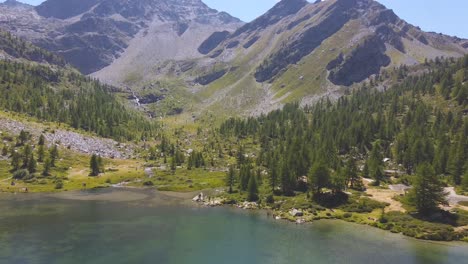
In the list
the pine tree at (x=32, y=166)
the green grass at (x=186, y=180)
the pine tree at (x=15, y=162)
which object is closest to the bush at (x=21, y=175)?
the pine tree at (x=32, y=166)

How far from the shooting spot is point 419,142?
504ft

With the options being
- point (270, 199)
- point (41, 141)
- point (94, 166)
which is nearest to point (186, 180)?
point (94, 166)

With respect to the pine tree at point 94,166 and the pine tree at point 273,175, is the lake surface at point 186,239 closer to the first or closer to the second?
the pine tree at point 273,175

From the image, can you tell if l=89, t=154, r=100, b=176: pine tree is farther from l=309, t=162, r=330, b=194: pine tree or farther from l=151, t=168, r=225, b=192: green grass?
l=309, t=162, r=330, b=194: pine tree

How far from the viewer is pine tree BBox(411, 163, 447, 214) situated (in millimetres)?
94688

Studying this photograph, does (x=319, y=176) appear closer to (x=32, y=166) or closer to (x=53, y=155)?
(x=32, y=166)

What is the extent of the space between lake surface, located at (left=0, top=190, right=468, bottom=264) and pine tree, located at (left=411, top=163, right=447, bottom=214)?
52.2 feet

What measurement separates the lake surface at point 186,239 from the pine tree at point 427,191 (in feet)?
52.2

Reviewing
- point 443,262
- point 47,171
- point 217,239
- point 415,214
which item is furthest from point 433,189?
point 47,171

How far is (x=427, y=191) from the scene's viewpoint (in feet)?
317

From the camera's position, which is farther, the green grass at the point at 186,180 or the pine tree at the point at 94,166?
the pine tree at the point at 94,166

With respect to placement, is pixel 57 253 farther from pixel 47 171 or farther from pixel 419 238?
pixel 47 171

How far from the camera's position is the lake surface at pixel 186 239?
70.1 meters

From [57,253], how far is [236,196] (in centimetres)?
6362
